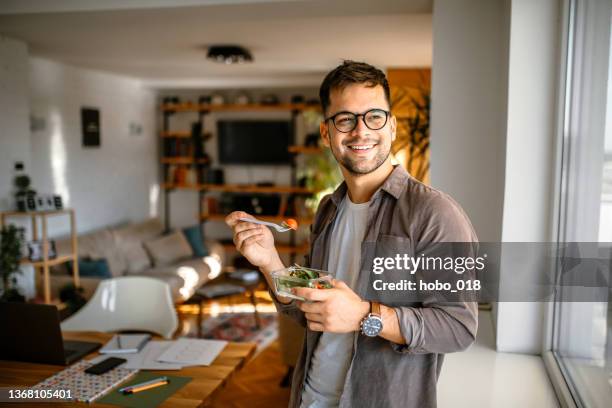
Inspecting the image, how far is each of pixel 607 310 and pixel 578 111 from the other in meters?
0.79

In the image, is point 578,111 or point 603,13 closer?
point 603,13

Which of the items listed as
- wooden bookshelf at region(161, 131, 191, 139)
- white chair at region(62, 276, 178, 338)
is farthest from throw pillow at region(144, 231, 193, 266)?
white chair at region(62, 276, 178, 338)

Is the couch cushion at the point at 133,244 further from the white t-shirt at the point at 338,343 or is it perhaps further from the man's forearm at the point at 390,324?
the man's forearm at the point at 390,324

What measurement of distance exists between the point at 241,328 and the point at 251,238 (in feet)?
13.9

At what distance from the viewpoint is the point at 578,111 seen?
194cm

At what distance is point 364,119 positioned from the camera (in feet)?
4.30

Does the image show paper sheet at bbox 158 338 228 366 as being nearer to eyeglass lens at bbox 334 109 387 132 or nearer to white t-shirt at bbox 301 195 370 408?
white t-shirt at bbox 301 195 370 408

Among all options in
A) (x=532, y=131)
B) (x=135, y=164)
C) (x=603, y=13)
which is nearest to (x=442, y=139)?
(x=532, y=131)

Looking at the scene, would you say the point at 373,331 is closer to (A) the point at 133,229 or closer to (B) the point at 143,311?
(B) the point at 143,311

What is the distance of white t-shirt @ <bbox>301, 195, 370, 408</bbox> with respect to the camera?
1374mm

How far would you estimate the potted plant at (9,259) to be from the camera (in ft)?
12.8

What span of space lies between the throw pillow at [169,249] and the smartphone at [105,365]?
4.57 m

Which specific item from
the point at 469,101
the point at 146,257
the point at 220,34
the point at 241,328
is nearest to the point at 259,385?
the point at 241,328

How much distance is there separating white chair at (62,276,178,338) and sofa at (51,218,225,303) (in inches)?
86.8
